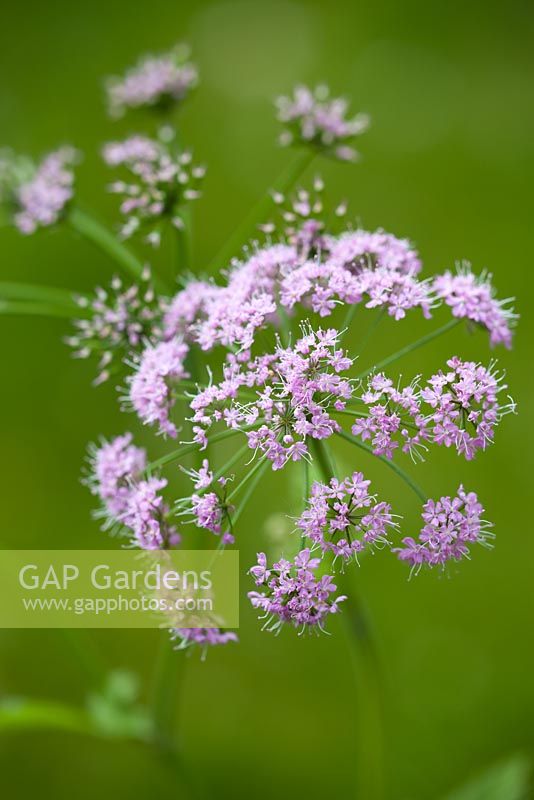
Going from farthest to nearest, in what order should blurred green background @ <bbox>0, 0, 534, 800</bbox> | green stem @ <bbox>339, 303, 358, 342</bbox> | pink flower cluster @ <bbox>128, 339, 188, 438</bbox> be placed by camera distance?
1. blurred green background @ <bbox>0, 0, 534, 800</bbox>
2. pink flower cluster @ <bbox>128, 339, 188, 438</bbox>
3. green stem @ <bbox>339, 303, 358, 342</bbox>

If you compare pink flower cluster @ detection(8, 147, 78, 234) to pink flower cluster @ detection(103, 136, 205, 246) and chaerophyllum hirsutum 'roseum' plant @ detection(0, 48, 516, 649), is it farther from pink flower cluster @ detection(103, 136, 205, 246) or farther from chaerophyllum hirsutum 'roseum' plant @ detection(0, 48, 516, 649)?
pink flower cluster @ detection(103, 136, 205, 246)

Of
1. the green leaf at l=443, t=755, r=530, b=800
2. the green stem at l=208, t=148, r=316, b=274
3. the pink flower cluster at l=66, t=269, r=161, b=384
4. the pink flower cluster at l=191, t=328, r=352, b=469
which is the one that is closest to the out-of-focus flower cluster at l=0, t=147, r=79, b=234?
the pink flower cluster at l=66, t=269, r=161, b=384

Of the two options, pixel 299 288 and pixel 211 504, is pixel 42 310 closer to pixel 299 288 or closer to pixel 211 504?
pixel 299 288

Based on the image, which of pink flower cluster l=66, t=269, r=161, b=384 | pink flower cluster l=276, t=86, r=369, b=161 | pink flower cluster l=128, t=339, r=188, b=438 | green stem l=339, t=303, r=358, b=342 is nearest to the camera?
green stem l=339, t=303, r=358, b=342

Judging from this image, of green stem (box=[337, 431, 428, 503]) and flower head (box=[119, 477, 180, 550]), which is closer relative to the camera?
green stem (box=[337, 431, 428, 503])

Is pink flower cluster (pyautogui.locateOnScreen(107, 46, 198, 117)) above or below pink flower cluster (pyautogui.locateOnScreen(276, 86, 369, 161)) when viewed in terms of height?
above
